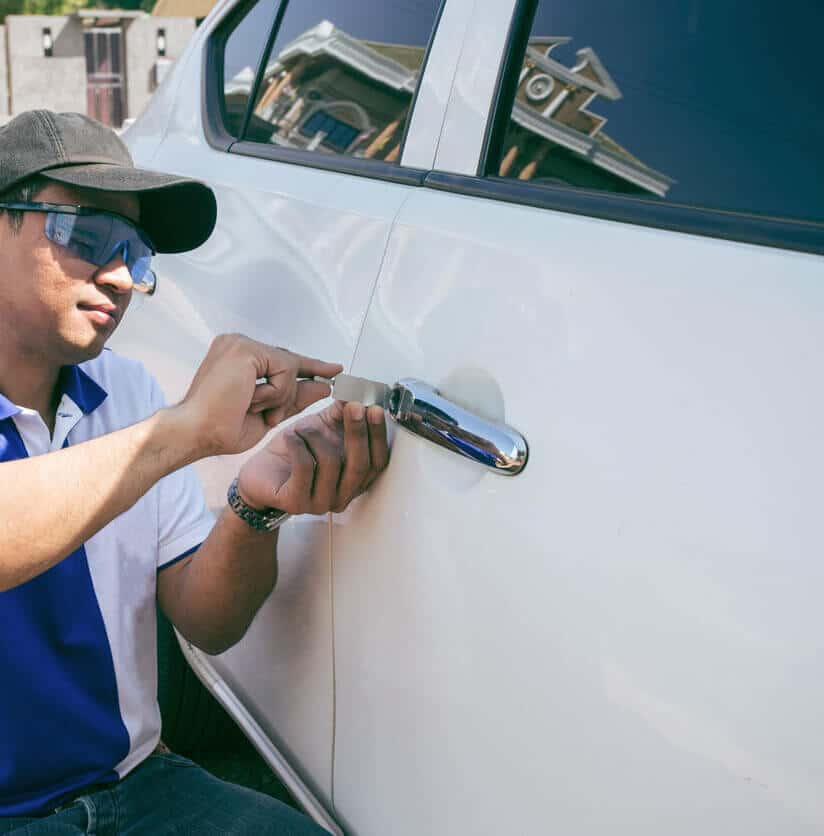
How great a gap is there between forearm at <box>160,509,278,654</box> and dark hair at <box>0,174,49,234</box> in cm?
52

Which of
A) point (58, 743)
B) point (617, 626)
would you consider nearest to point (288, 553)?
point (58, 743)

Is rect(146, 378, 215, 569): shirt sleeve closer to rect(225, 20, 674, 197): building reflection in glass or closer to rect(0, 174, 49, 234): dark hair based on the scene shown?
rect(0, 174, 49, 234): dark hair

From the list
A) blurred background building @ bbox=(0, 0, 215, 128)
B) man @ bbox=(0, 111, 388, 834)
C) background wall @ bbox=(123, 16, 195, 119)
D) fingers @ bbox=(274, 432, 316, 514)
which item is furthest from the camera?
blurred background building @ bbox=(0, 0, 215, 128)

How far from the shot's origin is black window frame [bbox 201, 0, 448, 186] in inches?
58.3

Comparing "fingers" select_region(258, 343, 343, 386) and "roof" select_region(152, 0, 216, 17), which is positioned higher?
"roof" select_region(152, 0, 216, 17)

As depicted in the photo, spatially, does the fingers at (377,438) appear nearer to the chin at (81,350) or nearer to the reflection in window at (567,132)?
the reflection in window at (567,132)

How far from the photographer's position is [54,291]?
1459 mm

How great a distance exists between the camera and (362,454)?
133 cm

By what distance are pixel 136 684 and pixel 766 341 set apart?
3.75 feet

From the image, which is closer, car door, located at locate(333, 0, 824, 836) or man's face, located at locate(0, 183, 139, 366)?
car door, located at locate(333, 0, 824, 836)

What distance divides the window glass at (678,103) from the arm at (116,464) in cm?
44

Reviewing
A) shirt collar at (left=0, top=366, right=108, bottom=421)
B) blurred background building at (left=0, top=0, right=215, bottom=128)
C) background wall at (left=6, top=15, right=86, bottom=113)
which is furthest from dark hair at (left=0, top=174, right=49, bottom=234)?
background wall at (left=6, top=15, right=86, bottom=113)

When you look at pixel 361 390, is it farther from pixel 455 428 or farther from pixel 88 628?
pixel 88 628

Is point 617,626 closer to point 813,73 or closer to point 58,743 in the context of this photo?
point 813,73
